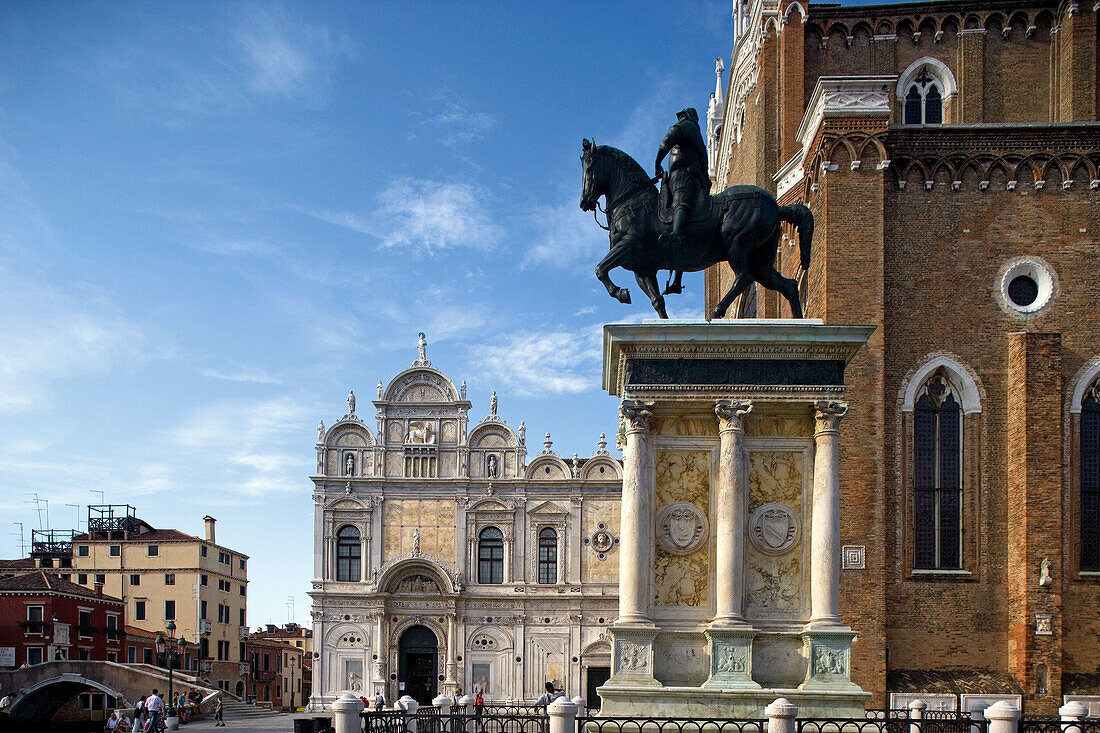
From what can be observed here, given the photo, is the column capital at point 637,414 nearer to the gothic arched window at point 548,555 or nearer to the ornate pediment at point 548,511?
the ornate pediment at point 548,511

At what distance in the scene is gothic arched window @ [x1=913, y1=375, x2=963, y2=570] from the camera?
21672 mm

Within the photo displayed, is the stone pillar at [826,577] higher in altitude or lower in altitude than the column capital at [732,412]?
lower

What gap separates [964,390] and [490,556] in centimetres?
3153

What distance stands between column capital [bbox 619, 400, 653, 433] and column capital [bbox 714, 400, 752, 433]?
2.60 feet

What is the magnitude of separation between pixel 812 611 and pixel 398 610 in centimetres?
3918

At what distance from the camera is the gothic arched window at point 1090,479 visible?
21.4 meters

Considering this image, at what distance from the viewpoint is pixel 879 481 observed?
827 inches

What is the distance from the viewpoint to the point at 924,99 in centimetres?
2681

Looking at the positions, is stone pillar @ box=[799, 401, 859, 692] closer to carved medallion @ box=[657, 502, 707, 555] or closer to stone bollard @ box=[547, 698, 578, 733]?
carved medallion @ box=[657, 502, 707, 555]

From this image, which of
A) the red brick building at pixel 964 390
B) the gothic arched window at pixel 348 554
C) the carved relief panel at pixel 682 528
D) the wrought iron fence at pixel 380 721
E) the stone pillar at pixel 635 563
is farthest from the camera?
the gothic arched window at pixel 348 554

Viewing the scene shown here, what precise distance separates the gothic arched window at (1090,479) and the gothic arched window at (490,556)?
104 ft

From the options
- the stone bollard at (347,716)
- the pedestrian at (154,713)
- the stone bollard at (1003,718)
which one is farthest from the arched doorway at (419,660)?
the stone bollard at (1003,718)

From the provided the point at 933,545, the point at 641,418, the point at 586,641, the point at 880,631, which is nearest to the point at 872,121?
the point at 933,545

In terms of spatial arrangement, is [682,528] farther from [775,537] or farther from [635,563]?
[775,537]
